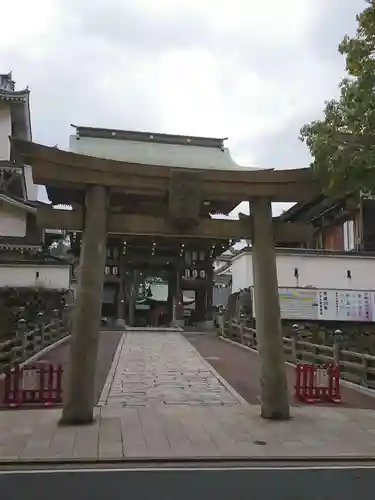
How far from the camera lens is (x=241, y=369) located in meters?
15.5

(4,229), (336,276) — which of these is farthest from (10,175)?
(336,276)

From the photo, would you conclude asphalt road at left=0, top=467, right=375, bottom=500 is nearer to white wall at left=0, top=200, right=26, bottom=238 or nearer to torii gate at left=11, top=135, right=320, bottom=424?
torii gate at left=11, top=135, right=320, bottom=424

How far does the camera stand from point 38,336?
18125mm

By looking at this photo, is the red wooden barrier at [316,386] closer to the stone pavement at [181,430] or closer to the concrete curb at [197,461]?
the stone pavement at [181,430]

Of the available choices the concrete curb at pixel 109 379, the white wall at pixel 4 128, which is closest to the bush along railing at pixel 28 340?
the concrete curb at pixel 109 379

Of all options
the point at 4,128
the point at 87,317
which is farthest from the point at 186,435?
the point at 4,128

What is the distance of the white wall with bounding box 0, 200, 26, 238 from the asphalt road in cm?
2638

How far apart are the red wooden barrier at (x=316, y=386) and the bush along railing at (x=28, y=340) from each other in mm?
7261

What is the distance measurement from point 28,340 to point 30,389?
264 inches

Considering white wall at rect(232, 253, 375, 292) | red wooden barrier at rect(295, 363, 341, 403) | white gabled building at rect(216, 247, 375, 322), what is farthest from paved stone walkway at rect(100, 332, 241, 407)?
white wall at rect(232, 253, 375, 292)

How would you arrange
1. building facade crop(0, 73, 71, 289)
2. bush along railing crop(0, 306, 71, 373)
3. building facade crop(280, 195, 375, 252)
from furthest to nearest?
1. building facade crop(0, 73, 71, 289)
2. building facade crop(280, 195, 375, 252)
3. bush along railing crop(0, 306, 71, 373)

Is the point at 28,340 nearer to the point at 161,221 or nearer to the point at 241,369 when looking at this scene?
the point at 241,369

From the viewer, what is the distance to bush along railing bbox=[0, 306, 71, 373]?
1386cm

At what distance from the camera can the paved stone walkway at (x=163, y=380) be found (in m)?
10.9
